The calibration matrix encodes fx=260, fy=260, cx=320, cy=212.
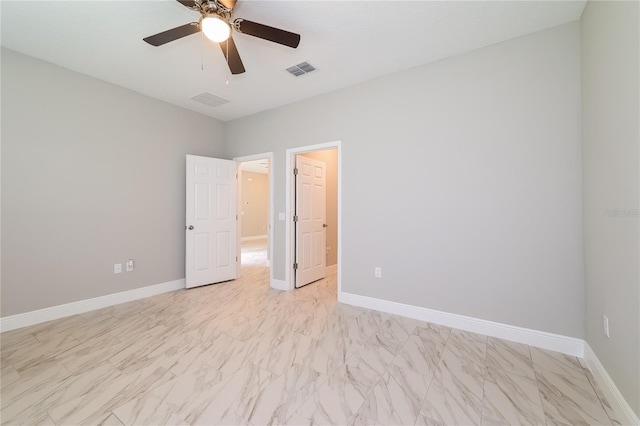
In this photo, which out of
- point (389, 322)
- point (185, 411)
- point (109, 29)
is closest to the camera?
point (185, 411)

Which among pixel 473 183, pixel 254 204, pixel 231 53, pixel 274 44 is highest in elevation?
pixel 274 44

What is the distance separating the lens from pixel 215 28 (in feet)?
6.01

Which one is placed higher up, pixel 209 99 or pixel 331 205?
pixel 209 99

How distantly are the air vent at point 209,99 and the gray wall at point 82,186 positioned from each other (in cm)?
51

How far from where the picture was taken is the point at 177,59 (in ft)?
9.02

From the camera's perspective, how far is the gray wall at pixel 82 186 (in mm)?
2653

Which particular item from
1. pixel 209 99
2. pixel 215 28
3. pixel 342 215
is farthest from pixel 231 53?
pixel 342 215

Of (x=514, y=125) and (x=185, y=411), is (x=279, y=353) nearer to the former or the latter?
(x=185, y=411)

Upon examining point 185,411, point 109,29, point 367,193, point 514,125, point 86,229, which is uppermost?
point 109,29

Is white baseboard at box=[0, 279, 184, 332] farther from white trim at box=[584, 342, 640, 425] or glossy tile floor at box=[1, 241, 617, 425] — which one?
white trim at box=[584, 342, 640, 425]

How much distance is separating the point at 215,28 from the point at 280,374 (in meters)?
2.52

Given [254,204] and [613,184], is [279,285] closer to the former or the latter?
[613,184]

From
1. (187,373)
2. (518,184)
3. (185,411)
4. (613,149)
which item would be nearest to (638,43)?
(613,149)

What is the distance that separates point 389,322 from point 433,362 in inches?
29.7
